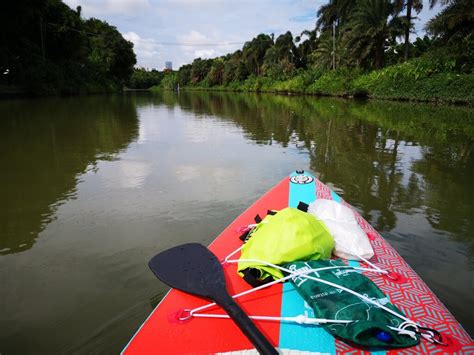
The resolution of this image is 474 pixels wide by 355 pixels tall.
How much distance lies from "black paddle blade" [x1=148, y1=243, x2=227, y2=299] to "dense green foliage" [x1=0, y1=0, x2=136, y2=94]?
27517 millimetres

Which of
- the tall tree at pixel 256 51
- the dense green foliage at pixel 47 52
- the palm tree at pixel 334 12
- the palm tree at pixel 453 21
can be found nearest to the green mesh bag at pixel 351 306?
the palm tree at pixel 453 21

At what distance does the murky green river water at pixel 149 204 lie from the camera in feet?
8.80

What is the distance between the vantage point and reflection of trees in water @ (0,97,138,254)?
4168 millimetres

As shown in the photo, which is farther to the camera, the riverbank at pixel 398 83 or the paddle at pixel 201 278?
the riverbank at pixel 398 83

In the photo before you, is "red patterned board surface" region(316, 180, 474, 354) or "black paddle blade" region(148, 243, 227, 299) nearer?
"red patterned board surface" region(316, 180, 474, 354)

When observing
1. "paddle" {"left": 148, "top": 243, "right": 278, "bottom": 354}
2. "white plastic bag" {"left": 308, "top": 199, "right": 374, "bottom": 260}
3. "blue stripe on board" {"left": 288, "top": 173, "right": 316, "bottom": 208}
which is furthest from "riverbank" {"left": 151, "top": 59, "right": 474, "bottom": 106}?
"paddle" {"left": 148, "top": 243, "right": 278, "bottom": 354}

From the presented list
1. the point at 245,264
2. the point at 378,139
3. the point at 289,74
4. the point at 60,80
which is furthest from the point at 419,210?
the point at 289,74

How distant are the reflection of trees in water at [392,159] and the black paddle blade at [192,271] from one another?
2579mm

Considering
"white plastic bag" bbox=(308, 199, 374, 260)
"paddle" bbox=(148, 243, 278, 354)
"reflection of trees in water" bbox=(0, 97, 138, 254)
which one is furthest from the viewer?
"reflection of trees in water" bbox=(0, 97, 138, 254)

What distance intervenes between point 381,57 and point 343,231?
91.0 feet

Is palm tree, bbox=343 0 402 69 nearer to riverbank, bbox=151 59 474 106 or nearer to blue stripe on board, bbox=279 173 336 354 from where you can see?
riverbank, bbox=151 59 474 106

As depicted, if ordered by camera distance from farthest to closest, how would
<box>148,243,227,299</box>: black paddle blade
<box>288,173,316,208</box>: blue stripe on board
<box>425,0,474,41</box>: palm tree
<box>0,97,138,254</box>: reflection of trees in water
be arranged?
<box>425,0,474,41</box>: palm tree
<box>0,97,138,254</box>: reflection of trees in water
<box>288,173,316,208</box>: blue stripe on board
<box>148,243,227,299</box>: black paddle blade

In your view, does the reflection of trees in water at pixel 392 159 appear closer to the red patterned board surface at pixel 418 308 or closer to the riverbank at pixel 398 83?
the red patterned board surface at pixel 418 308

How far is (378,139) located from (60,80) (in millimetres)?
31149
